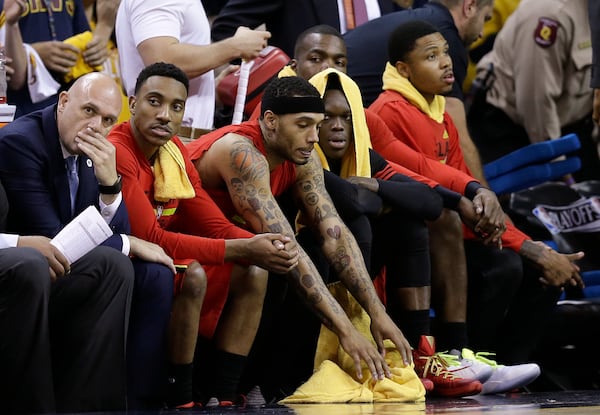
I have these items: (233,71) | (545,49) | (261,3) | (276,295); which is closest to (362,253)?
(276,295)

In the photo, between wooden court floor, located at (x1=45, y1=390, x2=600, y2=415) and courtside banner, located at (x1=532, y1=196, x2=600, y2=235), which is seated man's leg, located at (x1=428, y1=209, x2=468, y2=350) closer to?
wooden court floor, located at (x1=45, y1=390, x2=600, y2=415)

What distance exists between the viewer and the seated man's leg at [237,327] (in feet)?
15.5

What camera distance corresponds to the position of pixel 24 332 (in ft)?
12.9

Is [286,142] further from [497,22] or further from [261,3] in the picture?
[497,22]

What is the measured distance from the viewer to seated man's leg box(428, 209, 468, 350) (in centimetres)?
561

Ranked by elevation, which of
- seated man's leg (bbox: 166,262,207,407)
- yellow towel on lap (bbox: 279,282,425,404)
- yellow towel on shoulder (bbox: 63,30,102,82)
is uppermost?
yellow towel on shoulder (bbox: 63,30,102,82)

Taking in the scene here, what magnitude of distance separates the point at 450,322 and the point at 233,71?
5.05ft

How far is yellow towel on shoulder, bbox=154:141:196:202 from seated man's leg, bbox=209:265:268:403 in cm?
35

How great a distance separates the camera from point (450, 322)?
18.4ft

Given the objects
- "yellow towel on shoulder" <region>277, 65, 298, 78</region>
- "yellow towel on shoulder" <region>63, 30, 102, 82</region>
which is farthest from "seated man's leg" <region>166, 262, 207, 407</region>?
"yellow towel on shoulder" <region>63, 30, 102, 82</region>

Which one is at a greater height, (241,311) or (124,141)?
(124,141)

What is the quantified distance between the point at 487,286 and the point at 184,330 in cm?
189

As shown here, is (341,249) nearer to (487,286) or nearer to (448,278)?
(448,278)

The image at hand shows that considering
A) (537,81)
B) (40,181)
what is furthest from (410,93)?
(40,181)
